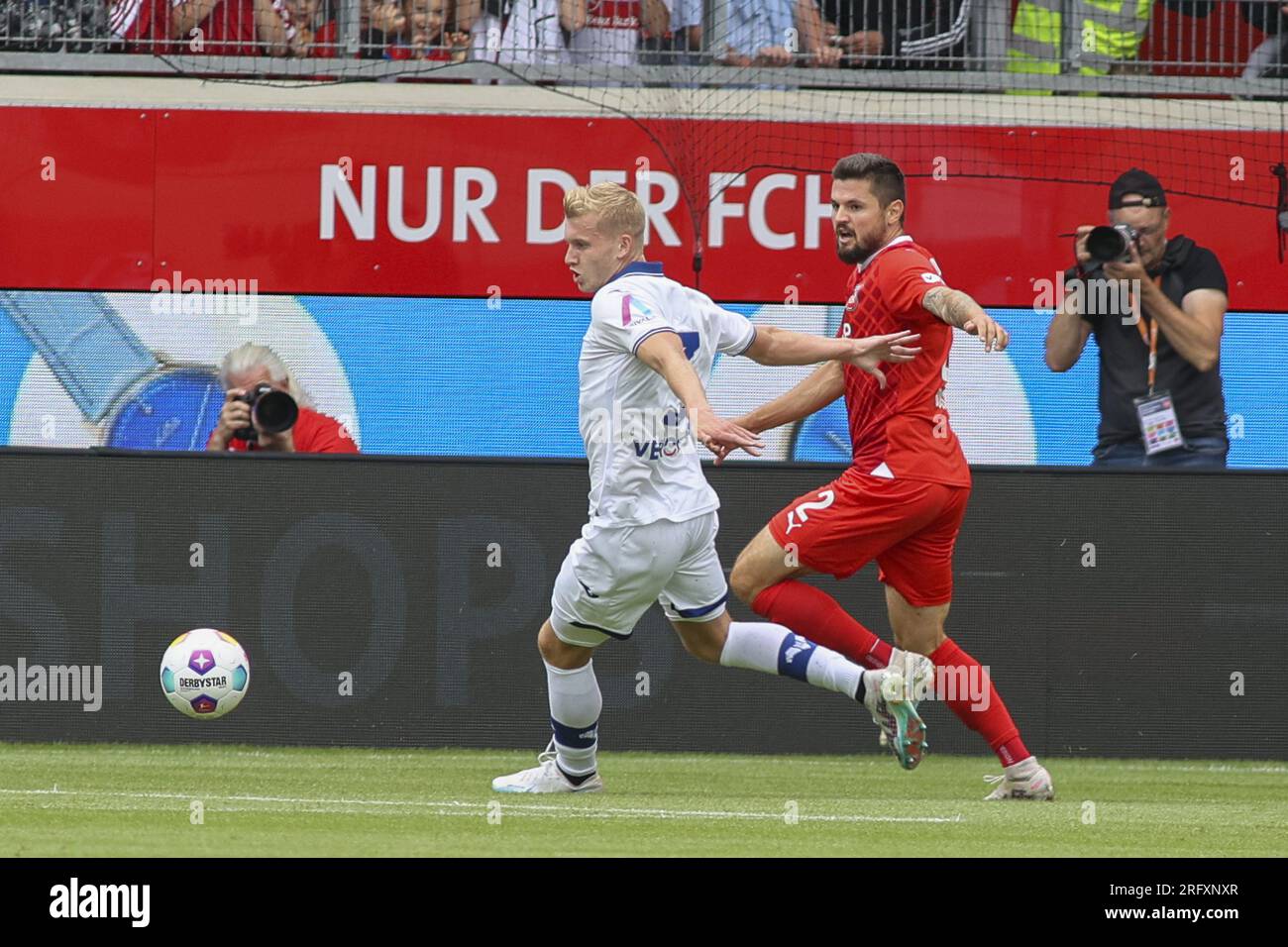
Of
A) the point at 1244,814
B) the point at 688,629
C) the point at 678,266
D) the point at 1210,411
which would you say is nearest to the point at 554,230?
the point at 678,266

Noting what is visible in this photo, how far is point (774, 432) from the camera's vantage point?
11281 mm

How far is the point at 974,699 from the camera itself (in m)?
7.16

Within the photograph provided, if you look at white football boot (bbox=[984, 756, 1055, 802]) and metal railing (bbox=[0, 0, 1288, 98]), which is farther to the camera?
metal railing (bbox=[0, 0, 1288, 98])

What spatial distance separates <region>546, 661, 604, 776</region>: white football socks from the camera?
6.96m

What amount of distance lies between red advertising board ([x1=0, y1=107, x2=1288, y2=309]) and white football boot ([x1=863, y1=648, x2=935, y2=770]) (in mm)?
5350

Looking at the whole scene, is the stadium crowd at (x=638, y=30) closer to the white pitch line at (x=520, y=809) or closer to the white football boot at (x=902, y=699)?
the white football boot at (x=902, y=699)

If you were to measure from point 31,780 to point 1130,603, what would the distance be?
15.9 feet

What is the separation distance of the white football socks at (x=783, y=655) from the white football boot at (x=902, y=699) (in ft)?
0.42

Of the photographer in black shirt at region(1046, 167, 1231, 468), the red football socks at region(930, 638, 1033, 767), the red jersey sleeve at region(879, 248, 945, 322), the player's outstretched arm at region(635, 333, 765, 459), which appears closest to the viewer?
the player's outstretched arm at region(635, 333, 765, 459)

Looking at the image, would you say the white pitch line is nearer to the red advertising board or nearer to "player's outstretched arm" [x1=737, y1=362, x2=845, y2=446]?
"player's outstretched arm" [x1=737, y1=362, x2=845, y2=446]

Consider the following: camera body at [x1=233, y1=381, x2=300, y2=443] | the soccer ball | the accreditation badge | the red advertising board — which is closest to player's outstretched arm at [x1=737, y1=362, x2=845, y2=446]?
the soccer ball

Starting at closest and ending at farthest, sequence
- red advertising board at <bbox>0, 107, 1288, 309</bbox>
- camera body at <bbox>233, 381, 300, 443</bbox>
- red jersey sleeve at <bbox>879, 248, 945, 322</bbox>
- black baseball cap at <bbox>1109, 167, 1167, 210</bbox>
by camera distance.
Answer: red jersey sleeve at <bbox>879, 248, 945, 322</bbox>
camera body at <bbox>233, 381, 300, 443</bbox>
black baseball cap at <bbox>1109, 167, 1167, 210</bbox>
red advertising board at <bbox>0, 107, 1288, 309</bbox>

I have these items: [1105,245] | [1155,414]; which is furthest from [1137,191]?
[1155,414]

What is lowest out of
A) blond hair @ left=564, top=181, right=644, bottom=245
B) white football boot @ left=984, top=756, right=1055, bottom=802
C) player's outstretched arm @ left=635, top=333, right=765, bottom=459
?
white football boot @ left=984, top=756, right=1055, bottom=802
